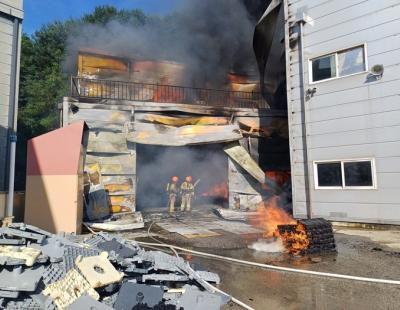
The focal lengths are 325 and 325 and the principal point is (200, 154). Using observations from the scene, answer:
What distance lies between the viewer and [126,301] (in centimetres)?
344

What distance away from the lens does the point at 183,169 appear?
47.6 ft

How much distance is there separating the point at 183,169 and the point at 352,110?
7504 millimetres

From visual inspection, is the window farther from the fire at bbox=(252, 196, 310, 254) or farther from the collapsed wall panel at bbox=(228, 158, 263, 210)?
the fire at bbox=(252, 196, 310, 254)

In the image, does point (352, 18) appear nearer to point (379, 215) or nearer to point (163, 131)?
point (379, 215)

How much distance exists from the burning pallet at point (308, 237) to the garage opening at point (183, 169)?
6.72 m

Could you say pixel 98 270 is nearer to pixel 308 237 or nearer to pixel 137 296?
pixel 137 296

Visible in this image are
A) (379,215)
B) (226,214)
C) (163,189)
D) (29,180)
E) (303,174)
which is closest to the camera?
(29,180)

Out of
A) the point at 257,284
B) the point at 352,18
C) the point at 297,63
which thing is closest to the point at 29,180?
the point at 257,284

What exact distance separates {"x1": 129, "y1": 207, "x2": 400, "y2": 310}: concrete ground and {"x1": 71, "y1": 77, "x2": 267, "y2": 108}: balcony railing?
7.28 metres

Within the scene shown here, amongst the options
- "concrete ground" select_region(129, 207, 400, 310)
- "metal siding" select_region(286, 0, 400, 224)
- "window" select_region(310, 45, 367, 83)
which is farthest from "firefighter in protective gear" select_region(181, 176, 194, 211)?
"window" select_region(310, 45, 367, 83)

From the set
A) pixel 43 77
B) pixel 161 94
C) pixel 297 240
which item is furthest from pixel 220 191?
pixel 43 77

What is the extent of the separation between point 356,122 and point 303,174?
2.21m

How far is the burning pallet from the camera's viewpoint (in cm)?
617

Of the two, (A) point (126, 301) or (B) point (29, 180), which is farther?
(B) point (29, 180)
